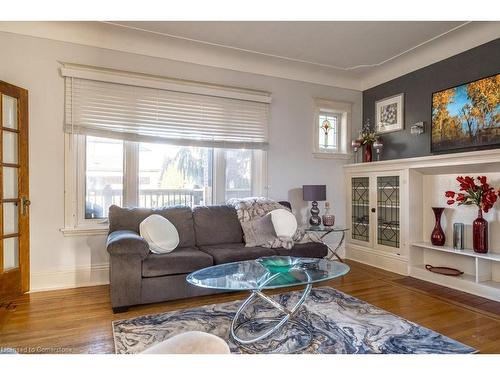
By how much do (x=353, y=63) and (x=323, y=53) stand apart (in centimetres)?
57

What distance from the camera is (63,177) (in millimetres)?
3238

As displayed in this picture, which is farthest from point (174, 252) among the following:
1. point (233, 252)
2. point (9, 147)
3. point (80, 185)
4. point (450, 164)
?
point (450, 164)

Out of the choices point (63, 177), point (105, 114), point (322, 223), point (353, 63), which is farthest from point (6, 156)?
point (353, 63)

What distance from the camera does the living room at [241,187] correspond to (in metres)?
2.36

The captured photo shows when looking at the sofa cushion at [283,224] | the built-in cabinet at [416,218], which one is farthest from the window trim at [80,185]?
the built-in cabinet at [416,218]

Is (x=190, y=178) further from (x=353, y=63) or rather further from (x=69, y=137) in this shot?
(x=353, y=63)

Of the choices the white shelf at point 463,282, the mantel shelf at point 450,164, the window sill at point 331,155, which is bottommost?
the white shelf at point 463,282

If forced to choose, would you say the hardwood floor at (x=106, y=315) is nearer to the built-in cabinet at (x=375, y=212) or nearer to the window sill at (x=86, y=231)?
the window sill at (x=86, y=231)

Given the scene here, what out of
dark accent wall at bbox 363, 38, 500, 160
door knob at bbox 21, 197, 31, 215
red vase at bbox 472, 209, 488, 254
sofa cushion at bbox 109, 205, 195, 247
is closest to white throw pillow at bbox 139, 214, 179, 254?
sofa cushion at bbox 109, 205, 195, 247

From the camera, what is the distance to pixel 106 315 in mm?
2553

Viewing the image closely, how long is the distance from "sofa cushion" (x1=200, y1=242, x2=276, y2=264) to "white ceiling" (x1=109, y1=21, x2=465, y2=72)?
235cm

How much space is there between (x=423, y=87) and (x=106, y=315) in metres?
4.40

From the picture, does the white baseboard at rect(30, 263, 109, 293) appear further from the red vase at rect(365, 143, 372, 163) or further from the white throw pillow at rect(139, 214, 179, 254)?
the red vase at rect(365, 143, 372, 163)

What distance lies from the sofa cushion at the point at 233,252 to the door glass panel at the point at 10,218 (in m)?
1.85
